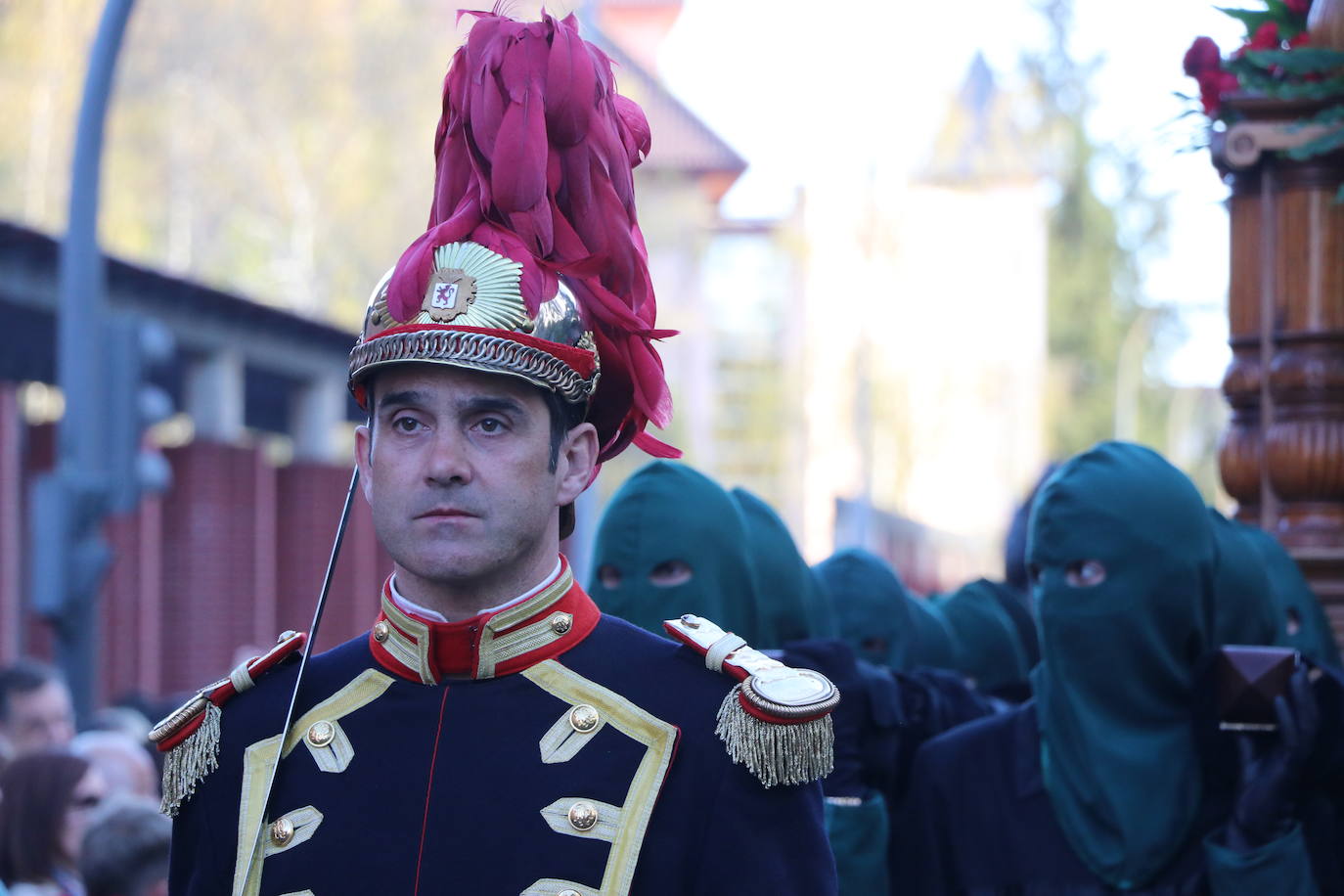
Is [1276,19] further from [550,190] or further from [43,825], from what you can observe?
[43,825]

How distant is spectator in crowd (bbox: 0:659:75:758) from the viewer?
8047 millimetres

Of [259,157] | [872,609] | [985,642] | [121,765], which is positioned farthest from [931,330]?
[121,765]

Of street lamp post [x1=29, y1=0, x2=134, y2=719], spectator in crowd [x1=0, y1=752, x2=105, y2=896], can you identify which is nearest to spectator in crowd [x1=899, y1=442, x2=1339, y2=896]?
spectator in crowd [x1=0, y1=752, x2=105, y2=896]

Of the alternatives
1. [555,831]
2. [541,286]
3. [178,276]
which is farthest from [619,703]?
[178,276]

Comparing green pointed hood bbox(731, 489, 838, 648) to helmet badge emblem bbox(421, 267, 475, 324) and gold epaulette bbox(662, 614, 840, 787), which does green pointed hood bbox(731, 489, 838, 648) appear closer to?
gold epaulette bbox(662, 614, 840, 787)

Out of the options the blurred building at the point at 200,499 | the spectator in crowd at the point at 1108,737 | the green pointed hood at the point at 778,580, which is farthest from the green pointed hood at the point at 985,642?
the blurred building at the point at 200,499

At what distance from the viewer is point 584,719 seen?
3291 mm

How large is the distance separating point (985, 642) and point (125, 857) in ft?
13.2

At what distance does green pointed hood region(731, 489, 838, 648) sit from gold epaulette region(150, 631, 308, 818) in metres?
2.02

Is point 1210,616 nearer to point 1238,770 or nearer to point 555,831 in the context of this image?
point 1238,770

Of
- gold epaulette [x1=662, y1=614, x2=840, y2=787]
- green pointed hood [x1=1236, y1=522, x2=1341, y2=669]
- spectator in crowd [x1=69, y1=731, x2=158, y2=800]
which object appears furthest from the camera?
spectator in crowd [x1=69, y1=731, x2=158, y2=800]

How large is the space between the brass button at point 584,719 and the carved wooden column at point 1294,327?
120 inches

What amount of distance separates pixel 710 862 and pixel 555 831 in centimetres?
25

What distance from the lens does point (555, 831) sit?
10.5ft
